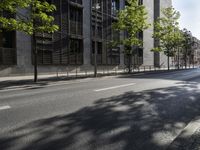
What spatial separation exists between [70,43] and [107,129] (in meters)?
22.4

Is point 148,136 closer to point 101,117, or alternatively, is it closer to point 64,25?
point 101,117

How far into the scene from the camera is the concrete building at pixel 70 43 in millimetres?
20344

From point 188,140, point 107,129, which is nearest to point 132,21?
point 107,129

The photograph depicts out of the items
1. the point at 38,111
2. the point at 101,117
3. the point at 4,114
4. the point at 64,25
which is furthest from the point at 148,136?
the point at 64,25

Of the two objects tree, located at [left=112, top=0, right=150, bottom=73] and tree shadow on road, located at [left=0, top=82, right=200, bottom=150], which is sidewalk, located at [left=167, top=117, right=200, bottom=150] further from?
tree, located at [left=112, top=0, right=150, bottom=73]

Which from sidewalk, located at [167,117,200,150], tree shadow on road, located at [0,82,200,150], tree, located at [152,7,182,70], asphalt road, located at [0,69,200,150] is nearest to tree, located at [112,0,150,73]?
tree, located at [152,7,182,70]

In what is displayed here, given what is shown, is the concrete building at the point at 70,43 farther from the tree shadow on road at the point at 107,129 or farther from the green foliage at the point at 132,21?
the tree shadow on road at the point at 107,129

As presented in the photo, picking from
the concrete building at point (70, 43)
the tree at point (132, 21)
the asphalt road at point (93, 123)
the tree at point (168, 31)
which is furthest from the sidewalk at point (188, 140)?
the tree at point (168, 31)

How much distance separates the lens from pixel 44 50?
23.0 metres

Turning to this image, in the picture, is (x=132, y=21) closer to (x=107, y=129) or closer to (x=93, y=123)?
(x=93, y=123)

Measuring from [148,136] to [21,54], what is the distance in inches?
744

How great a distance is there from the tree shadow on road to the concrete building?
14.8m

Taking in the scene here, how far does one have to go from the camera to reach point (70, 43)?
86.5ft

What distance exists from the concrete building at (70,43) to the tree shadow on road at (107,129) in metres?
14.8
